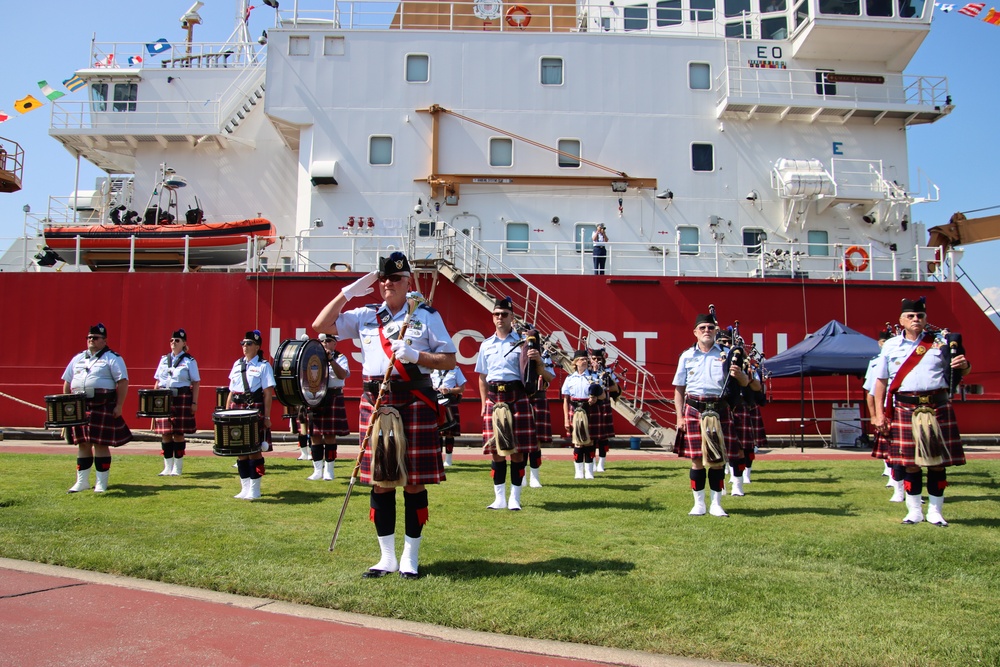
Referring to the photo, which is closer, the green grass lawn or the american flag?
the green grass lawn

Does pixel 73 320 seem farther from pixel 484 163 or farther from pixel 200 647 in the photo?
pixel 200 647

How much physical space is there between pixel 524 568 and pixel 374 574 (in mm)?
1016

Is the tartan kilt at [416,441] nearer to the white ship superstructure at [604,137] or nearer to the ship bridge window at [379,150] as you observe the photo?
the white ship superstructure at [604,137]

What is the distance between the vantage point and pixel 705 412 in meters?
7.73

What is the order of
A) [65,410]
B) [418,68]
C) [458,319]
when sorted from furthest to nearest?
[418,68]
[458,319]
[65,410]

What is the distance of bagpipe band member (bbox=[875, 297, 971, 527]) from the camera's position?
23.5 feet

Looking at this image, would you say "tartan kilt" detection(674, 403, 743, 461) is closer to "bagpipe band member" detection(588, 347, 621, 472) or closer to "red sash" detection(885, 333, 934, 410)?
"red sash" detection(885, 333, 934, 410)

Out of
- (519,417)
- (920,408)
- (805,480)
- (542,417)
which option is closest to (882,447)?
(920,408)

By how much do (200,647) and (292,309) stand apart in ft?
47.4

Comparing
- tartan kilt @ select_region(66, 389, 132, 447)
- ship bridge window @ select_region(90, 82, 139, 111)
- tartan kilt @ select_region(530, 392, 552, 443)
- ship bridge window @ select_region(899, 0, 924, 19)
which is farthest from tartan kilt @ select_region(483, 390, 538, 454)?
ship bridge window @ select_region(90, 82, 139, 111)

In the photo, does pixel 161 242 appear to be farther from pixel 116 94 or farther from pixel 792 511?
pixel 792 511

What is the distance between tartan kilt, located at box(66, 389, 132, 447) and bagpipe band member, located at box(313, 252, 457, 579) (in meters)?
5.10

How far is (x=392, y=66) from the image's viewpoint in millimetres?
19969

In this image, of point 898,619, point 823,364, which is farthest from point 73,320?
point 898,619
